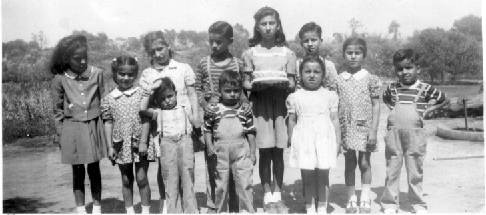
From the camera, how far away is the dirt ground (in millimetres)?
4199

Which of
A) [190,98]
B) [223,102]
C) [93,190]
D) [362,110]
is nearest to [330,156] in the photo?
[362,110]

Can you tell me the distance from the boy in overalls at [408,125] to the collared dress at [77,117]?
2.56m

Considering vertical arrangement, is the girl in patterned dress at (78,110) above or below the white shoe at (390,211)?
above

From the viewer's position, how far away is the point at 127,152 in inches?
146

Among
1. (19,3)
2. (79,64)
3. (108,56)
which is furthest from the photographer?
(108,56)

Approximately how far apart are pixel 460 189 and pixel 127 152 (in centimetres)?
331

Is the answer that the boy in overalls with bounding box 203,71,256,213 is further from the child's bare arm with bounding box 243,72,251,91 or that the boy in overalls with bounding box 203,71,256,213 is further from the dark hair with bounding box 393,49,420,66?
the dark hair with bounding box 393,49,420,66

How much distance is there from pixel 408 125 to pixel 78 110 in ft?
9.22

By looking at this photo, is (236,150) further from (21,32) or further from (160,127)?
(21,32)

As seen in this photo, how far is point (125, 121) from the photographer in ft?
12.2

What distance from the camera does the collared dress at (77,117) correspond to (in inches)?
146

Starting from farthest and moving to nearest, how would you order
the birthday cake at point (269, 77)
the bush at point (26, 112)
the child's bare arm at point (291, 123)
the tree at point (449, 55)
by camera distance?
the tree at point (449, 55)
the bush at point (26, 112)
the child's bare arm at point (291, 123)
the birthday cake at point (269, 77)

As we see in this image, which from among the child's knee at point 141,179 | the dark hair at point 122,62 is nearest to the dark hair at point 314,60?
the dark hair at point 122,62

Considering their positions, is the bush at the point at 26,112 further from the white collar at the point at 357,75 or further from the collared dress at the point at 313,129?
the white collar at the point at 357,75
